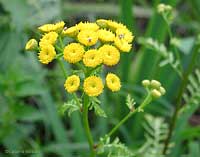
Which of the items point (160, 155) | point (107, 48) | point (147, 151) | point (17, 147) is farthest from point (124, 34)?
point (17, 147)

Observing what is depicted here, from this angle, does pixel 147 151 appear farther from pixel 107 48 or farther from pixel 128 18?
pixel 107 48

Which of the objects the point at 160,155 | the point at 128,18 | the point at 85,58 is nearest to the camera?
the point at 85,58

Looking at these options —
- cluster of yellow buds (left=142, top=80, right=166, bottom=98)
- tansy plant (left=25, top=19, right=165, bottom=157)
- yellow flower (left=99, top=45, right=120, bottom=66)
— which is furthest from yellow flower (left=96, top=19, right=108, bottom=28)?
cluster of yellow buds (left=142, top=80, right=166, bottom=98)

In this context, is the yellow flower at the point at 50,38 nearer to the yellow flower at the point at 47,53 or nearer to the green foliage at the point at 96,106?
the yellow flower at the point at 47,53

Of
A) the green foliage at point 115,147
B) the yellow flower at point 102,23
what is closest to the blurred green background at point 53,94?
the green foliage at point 115,147

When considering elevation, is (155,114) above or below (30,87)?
below

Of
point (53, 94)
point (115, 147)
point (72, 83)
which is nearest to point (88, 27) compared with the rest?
point (72, 83)

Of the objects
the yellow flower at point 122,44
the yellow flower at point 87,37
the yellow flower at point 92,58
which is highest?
the yellow flower at point 87,37
